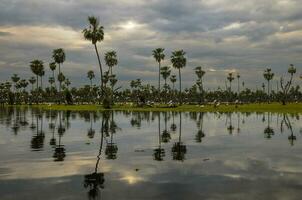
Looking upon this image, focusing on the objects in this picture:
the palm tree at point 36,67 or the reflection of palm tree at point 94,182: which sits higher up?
the palm tree at point 36,67

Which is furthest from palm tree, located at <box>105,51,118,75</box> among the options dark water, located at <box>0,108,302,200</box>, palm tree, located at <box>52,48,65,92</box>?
dark water, located at <box>0,108,302,200</box>

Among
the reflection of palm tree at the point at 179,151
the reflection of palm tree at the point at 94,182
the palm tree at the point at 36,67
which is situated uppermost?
the palm tree at the point at 36,67

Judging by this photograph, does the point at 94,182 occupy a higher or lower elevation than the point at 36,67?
lower

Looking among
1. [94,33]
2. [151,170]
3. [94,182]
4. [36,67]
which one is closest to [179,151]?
[151,170]

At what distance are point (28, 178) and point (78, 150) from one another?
965cm

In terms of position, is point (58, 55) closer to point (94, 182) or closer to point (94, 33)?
point (94, 33)

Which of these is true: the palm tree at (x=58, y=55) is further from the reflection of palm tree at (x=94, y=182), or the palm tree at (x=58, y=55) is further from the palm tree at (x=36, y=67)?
the reflection of palm tree at (x=94, y=182)

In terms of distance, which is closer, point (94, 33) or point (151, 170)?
point (151, 170)

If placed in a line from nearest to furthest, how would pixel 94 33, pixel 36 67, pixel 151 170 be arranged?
pixel 151 170, pixel 94 33, pixel 36 67

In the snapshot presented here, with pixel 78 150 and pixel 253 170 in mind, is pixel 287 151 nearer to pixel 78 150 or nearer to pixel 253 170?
pixel 253 170

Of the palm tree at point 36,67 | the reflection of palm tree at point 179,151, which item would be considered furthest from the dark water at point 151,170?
the palm tree at point 36,67

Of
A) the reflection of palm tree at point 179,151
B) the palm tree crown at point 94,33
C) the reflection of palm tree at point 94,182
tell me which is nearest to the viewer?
the reflection of palm tree at point 94,182

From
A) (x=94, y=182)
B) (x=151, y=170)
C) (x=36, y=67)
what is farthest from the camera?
(x=36, y=67)

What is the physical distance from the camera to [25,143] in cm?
3278
